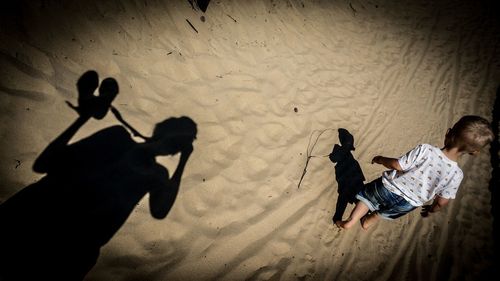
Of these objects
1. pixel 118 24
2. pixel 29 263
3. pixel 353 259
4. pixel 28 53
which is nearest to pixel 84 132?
pixel 28 53

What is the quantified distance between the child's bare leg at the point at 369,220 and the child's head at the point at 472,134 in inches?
50.6

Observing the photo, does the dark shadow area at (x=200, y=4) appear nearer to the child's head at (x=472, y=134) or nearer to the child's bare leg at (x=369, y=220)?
the child's head at (x=472, y=134)

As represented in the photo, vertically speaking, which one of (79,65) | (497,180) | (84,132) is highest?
(79,65)

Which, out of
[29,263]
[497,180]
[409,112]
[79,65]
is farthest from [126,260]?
[497,180]

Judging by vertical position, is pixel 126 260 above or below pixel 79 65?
below

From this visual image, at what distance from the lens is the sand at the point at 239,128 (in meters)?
2.42

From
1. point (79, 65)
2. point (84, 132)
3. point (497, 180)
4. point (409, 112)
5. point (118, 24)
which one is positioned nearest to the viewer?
point (84, 132)

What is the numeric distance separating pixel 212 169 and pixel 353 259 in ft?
6.61

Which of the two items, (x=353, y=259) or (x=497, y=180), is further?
(x=497, y=180)

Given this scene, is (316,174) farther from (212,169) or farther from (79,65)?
(79,65)

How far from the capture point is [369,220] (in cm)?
305

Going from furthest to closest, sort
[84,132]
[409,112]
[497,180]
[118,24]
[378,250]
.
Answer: [409,112] → [497,180] → [118,24] → [378,250] → [84,132]

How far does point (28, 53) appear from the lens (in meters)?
2.63

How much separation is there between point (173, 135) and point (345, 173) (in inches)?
99.1
